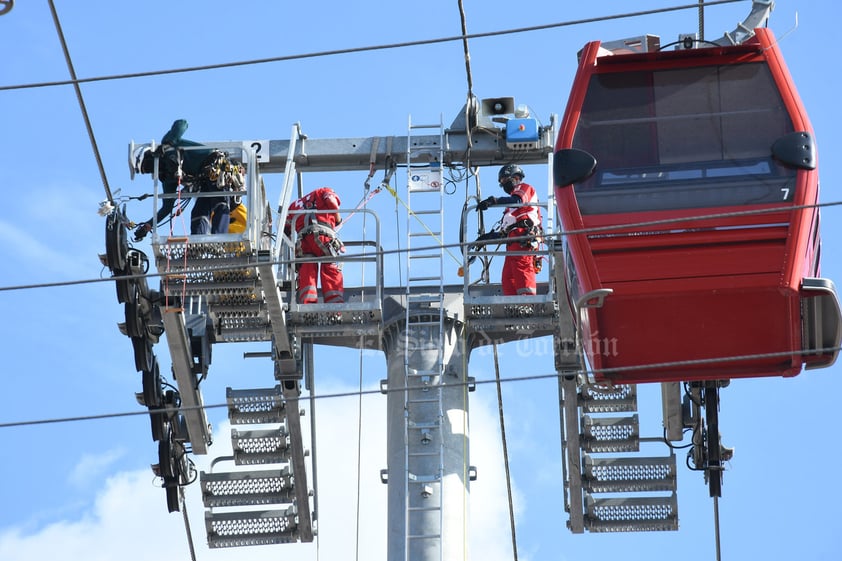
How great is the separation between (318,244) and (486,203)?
5.22 ft

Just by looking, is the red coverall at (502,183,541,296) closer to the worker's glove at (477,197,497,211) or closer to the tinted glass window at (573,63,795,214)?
the worker's glove at (477,197,497,211)

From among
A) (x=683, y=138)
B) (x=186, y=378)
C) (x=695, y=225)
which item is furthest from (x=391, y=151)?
(x=695, y=225)

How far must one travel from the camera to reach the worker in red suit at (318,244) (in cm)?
1842

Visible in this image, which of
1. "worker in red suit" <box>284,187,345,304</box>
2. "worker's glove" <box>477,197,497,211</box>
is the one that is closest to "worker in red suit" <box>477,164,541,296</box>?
"worker's glove" <box>477,197,497,211</box>

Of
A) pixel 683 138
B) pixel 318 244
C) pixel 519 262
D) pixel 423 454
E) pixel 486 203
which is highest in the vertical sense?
pixel 683 138

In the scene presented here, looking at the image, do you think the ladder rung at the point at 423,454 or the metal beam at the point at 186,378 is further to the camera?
the ladder rung at the point at 423,454

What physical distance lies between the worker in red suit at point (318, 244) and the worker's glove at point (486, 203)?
1.23 meters

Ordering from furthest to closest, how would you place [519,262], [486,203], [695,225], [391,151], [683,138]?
[391,151] < [486,203] < [519,262] < [683,138] < [695,225]

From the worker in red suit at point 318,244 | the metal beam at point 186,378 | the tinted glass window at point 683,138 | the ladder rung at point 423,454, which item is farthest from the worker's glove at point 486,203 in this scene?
the metal beam at point 186,378

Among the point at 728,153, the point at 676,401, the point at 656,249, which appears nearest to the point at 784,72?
the point at 728,153

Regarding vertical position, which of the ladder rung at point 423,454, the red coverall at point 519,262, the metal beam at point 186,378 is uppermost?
the red coverall at point 519,262

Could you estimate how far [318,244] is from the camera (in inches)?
729

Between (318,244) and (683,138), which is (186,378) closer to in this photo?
(318,244)

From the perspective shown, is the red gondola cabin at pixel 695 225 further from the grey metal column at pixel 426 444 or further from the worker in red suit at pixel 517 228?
the grey metal column at pixel 426 444
